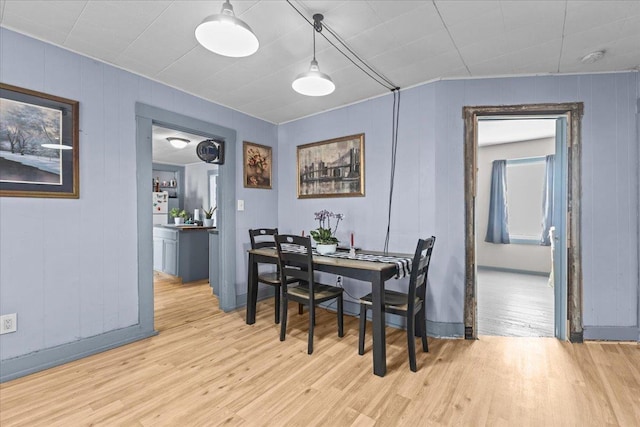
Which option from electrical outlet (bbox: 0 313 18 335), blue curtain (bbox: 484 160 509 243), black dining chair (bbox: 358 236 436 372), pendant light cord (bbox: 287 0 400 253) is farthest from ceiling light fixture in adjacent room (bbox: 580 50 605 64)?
electrical outlet (bbox: 0 313 18 335)

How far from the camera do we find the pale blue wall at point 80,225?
2000 mm

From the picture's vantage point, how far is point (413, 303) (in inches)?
81.1

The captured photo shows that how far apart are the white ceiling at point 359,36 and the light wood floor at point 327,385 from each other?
7.68ft

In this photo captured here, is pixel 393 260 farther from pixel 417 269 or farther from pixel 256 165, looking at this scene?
pixel 256 165

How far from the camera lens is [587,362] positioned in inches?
86.4

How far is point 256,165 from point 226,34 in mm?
2318

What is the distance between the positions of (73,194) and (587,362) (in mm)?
4092

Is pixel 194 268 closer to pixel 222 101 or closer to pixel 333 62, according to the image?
Answer: pixel 222 101

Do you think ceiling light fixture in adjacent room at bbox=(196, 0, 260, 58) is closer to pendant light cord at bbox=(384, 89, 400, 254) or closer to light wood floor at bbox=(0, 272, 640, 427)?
pendant light cord at bbox=(384, 89, 400, 254)

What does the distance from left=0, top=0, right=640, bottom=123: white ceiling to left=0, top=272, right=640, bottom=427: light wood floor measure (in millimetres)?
2341

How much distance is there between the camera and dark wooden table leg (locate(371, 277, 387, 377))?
2.01 metres

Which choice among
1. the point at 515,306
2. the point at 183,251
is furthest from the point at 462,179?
the point at 183,251

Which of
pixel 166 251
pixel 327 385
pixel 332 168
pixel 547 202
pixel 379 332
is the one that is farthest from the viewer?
pixel 547 202

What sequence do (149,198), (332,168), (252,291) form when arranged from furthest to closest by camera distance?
(332,168), (252,291), (149,198)
